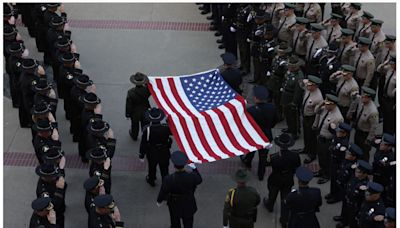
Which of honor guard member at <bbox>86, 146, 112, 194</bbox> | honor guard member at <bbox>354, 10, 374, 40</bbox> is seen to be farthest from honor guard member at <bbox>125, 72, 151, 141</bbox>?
honor guard member at <bbox>354, 10, 374, 40</bbox>

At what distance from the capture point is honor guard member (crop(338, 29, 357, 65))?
11.5 meters

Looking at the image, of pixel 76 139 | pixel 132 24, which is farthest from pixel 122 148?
pixel 132 24

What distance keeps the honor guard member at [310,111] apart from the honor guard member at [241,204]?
2045mm

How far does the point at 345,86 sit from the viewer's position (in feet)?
35.0

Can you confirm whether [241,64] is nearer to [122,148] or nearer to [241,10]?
[241,10]

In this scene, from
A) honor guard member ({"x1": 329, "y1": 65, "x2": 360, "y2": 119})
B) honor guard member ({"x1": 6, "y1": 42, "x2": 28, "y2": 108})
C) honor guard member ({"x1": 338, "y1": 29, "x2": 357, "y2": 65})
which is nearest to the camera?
honor guard member ({"x1": 329, "y1": 65, "x2": 360, "y2": 119})

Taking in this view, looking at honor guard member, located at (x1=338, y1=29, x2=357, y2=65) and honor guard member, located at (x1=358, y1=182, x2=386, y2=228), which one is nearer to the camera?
honor guard member, located at (x1=358, y1=182, x2=386, y2=228)

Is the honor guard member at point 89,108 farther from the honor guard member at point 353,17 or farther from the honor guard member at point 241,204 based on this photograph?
the honor guard member at point 353,17

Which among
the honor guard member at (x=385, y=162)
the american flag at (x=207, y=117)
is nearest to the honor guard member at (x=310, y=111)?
the american flag at (x=207, y=117)

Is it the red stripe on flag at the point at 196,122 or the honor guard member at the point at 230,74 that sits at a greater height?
the honor guard member at the point at 230,74

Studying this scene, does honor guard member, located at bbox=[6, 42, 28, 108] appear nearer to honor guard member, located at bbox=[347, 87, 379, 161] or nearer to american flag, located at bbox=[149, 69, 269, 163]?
american flag, located at bbox=[149, 69, 269, 163]

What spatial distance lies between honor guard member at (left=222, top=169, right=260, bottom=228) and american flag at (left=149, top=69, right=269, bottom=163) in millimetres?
1022

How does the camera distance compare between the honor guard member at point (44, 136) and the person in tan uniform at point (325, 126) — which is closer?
the honor guard member at point (44, 136)

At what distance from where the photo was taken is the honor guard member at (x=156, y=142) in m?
9.80
